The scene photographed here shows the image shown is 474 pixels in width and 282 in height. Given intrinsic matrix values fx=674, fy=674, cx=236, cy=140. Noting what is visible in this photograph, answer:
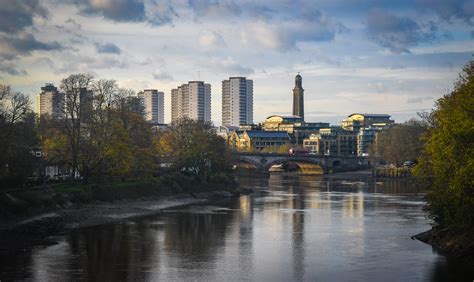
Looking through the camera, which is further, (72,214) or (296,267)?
(72,214)

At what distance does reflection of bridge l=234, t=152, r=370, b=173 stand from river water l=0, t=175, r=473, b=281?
87466 millimetres

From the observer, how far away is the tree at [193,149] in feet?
310

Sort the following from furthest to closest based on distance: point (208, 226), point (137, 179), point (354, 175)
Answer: point (354, 175) < point (137, 179) < point (208, 226)

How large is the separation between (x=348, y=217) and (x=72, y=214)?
86.3 ft

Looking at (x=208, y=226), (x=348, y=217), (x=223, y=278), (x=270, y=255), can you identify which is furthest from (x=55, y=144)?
(x=223, y=278)

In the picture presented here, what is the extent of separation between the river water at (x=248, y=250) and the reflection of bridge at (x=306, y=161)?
8747 cm

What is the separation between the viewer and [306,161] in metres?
169

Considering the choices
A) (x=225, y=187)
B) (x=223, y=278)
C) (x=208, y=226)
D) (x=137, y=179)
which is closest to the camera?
(x=223, y=278)

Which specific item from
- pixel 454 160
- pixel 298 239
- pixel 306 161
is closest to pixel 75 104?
pixel 298 239

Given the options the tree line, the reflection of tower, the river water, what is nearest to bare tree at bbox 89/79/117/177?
the tree line

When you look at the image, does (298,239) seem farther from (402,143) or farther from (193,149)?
(402,143)

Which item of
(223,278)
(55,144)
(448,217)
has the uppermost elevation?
(55,144)

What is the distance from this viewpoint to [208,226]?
59.1 m

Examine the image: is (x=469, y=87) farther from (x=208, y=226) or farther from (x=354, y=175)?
(x=354, y=175)
